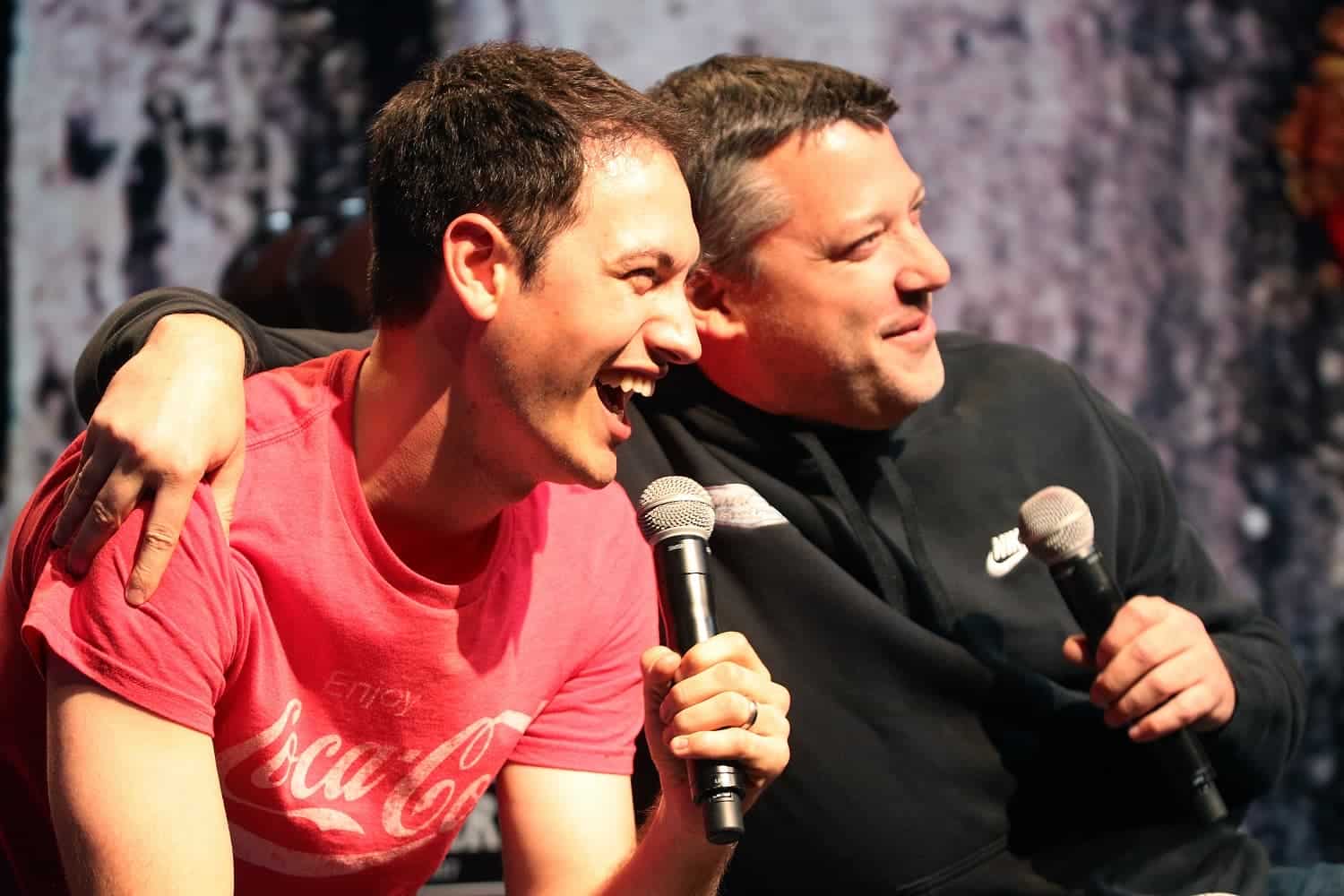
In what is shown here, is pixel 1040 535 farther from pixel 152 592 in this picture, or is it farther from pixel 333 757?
pixel 152 592

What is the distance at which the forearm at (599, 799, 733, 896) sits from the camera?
1278 millimetres

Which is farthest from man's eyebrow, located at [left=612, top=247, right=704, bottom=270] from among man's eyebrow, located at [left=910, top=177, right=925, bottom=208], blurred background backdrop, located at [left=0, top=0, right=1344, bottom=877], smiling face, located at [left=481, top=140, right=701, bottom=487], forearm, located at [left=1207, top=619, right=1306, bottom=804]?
blurred background backdrop, located at [left=0, top=0, right=1344, bottom=877]

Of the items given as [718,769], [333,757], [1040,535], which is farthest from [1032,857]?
[333,757]

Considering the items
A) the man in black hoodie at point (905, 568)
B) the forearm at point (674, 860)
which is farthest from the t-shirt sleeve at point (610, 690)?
the man in black hoodie at point (905, 568)

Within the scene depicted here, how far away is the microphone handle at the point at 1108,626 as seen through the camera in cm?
154

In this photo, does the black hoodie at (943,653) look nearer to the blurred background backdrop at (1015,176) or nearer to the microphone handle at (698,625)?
the microphone handle at (698,625)

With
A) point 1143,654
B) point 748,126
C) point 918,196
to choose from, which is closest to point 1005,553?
point 1143,654

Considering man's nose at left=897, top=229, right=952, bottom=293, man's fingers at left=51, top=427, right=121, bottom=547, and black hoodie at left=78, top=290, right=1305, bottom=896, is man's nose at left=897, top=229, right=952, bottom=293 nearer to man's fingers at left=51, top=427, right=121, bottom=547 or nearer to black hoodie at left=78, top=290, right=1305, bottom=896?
black hoodie at left=78, top=290, right=1305, bottom=896

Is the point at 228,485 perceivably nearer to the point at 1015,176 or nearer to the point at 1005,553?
the point at 1005,553

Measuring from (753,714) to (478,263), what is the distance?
16.8 inches

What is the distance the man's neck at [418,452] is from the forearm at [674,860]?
0.31 metres

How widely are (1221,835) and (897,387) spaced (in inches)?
23.1

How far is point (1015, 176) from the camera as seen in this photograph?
8.56 ft

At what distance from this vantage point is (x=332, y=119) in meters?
2.43
